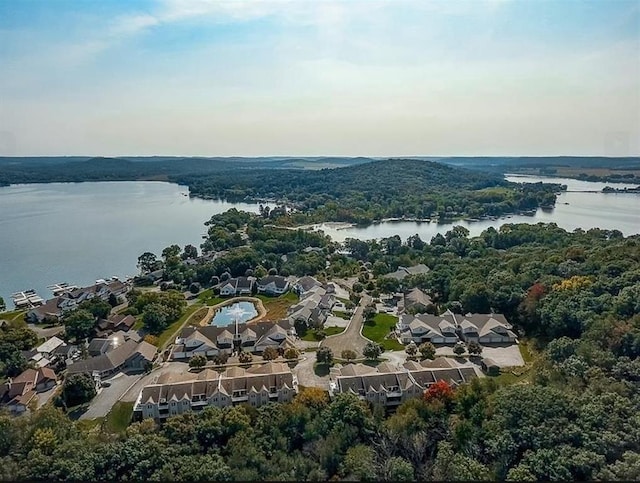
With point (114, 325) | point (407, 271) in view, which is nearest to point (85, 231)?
point (114, 325)

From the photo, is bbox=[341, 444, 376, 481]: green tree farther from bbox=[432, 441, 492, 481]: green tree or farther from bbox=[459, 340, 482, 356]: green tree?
bbox=[459, 340, 482, 356]: green tree

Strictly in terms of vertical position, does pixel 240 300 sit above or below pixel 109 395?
above

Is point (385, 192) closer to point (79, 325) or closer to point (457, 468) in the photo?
point (79, 325)

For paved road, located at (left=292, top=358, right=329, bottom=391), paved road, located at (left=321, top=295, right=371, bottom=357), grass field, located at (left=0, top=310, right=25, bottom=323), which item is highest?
paved road, located at (left=321, top=295, right=371, bottom=357)

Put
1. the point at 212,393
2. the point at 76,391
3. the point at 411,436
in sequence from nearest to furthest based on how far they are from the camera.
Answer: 1. the point at 411,436
2. the point at 212,393
3. the point at 76,391

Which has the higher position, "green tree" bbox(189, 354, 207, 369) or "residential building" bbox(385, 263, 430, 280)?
"residential building" bbox(385, 263, 430, 280)

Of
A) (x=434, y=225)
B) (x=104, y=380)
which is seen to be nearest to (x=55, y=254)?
(x=104, y=380)

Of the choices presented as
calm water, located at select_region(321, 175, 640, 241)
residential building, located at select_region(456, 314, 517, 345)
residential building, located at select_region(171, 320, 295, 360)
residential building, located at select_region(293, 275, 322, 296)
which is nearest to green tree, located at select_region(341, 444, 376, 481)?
residential building, located at select_region(171, 320, 295, 360)
